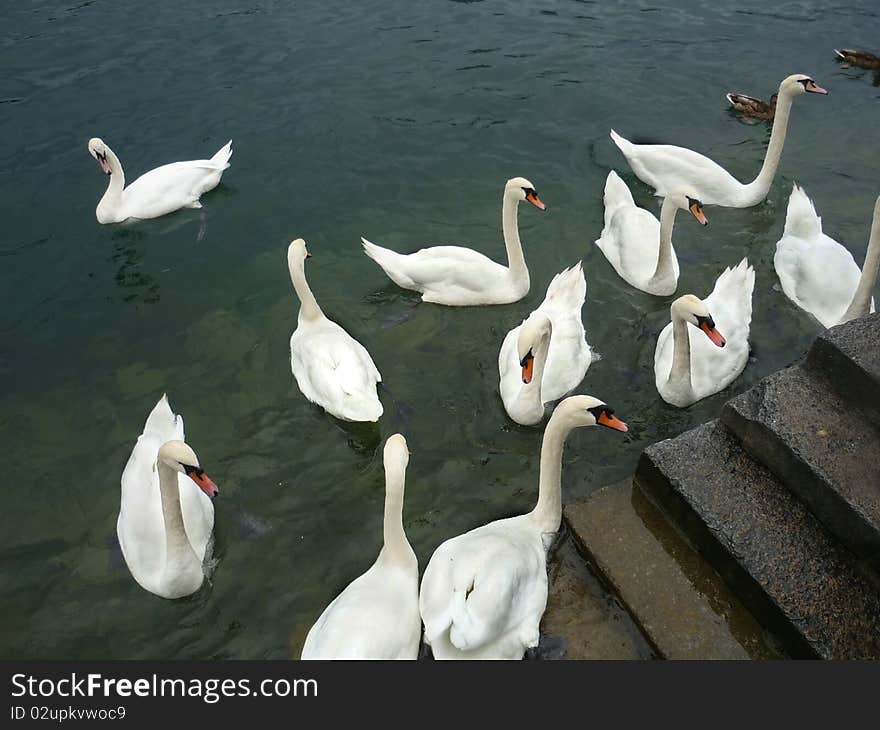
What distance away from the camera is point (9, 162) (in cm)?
1013

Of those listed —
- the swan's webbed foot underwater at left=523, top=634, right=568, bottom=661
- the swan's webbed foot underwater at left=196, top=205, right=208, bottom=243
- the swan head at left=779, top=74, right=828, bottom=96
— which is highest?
the swan head at left=779, top=74, right=828, bottom=96

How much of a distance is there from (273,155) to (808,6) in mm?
10606

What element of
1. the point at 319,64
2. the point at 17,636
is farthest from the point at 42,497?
the point at 319,64

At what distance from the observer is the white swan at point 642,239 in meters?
7.56

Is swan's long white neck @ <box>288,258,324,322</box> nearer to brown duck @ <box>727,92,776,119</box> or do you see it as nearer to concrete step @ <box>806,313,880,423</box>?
concrete step @ <box>806,313,880,423</box>

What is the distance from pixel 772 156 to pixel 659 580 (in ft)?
21.0

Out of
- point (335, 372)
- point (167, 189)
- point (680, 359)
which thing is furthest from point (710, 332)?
point (167, 189)

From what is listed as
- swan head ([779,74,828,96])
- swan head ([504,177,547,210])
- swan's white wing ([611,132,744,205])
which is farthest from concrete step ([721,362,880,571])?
swan head ([779,74,828,96])

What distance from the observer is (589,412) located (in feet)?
16.4

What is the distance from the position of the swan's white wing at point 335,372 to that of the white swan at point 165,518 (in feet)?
4.31

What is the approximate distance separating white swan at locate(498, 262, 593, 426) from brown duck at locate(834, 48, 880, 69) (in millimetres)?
8014

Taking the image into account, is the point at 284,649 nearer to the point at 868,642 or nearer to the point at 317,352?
the point at 317,352

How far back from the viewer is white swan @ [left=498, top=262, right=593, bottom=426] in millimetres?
5957

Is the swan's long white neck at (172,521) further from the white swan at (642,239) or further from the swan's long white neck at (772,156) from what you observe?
the swan's long white neck at (772,156)
